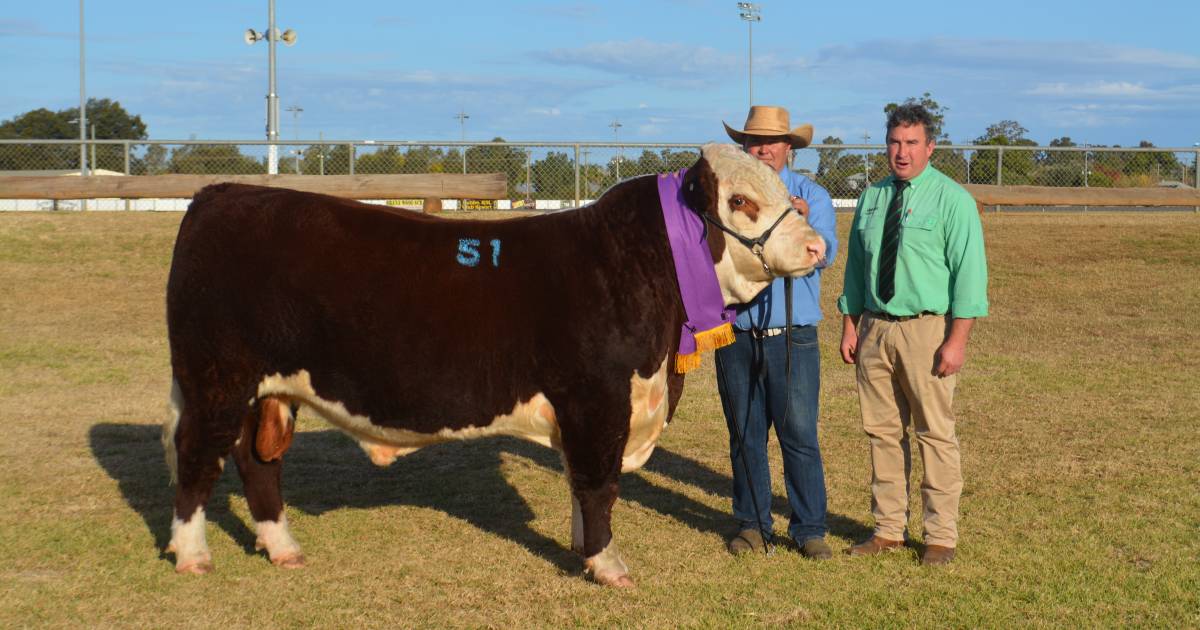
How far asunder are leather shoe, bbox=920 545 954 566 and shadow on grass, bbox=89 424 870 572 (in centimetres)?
62

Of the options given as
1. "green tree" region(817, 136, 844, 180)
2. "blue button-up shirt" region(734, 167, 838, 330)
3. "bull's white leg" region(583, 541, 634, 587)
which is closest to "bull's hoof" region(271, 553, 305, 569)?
"bull's white leg" region(583, 541, 634, 587)

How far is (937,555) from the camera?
566 cm

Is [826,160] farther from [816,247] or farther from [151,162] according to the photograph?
[816,247]

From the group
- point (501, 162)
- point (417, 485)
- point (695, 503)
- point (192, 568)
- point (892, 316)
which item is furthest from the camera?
point (501, 162)

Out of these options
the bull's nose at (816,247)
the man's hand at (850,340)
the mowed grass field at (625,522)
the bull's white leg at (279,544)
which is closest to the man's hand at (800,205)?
the bull's nose at (816,247)

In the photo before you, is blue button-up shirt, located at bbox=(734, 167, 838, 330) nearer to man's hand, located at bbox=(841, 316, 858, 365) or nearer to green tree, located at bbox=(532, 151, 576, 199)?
man's hand, located at bbox=(841, 316, 858, 365)

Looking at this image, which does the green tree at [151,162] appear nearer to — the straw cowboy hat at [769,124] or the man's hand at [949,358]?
the straw cowboy hat at [769,124]

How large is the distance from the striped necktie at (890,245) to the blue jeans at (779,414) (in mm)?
490

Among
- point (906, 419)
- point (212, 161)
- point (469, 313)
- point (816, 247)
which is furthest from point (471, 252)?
point (212, 161)

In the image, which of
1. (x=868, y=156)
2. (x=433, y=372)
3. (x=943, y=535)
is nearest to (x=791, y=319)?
(x=943, y=535)

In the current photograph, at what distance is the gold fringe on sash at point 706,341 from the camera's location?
5.31 metres

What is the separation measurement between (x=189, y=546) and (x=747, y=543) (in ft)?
9.44

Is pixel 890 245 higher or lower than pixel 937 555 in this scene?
higher

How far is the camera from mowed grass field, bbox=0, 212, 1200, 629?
5105mm
